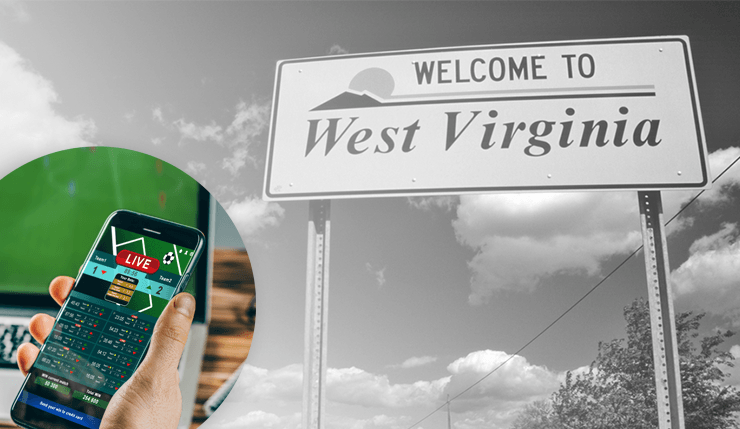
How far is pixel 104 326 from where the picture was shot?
2.20 meters

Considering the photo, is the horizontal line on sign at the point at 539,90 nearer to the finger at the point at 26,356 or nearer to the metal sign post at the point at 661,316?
the metal sign post at the point at 661,316

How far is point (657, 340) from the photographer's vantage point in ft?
7.30

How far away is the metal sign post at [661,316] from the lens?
216cm

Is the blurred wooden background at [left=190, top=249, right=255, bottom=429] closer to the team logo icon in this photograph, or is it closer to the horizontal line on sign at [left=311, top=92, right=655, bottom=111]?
the team logo icon

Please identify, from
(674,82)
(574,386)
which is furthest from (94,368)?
(574,386)

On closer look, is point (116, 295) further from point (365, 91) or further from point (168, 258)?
point (365, 91)

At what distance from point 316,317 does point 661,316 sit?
1.56 metres

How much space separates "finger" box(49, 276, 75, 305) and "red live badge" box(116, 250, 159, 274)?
249mm

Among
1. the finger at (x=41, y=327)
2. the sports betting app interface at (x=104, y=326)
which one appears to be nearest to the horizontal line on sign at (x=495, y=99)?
the sports betting app interface at (x=104, y=326)

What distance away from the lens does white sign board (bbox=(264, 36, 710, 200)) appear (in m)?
2.46

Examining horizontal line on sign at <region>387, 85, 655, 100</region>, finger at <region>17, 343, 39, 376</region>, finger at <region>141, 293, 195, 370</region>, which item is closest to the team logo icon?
finger at <region>141, 293, 195, 370</region>

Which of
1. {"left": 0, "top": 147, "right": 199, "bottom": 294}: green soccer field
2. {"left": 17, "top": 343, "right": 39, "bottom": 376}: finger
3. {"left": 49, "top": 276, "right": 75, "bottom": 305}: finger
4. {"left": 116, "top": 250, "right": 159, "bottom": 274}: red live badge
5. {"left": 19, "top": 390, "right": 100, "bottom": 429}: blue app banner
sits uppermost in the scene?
{"left": 0, "top": 147, "right": 199, "bottom": 294}: green soccer field

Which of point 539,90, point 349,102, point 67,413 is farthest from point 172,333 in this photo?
point 539,90

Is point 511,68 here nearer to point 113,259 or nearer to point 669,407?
point 669,407
